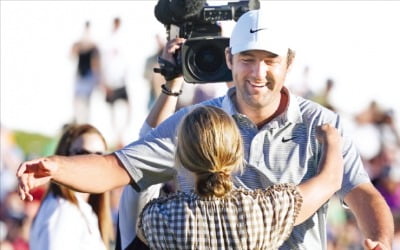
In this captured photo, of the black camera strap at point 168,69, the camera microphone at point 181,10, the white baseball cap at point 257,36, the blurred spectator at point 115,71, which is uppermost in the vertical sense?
the white baseball cap at point 257,36

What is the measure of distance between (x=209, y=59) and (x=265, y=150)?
0.76m

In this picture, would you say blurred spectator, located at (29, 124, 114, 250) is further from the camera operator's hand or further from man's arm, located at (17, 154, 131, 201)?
man's arm, located at (17, 154, 131, 201)

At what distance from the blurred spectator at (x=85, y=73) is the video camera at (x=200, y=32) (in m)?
7.14

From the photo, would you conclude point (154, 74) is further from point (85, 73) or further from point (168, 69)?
point (168, 69)

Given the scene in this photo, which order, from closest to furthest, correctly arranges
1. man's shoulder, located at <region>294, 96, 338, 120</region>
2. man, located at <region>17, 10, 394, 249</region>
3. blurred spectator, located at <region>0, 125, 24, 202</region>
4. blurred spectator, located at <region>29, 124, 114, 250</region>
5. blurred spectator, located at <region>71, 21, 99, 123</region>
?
man, located at <region>17, 10, 394, 249</region>
man's shoulder, located at <region>294, 96, 338, 120</region>
blurred spectator, located at <region>29, 124, 114, 250</region>
blurred spectator, located at <region>0, 125, 24, 202</region>
blurred spectator, located at <region>71, 21, 99, 123</region>

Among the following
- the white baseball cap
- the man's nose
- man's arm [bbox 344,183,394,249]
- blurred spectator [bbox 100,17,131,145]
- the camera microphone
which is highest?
the white baseball cap

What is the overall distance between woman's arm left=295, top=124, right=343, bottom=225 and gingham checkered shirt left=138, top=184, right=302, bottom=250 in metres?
0.12

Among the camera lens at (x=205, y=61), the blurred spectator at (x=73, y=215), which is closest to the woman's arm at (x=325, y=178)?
the camera lens at (x=205, y=61)

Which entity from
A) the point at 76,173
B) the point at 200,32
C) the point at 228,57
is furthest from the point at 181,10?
the point at 76,173

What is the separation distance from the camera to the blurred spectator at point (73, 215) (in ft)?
18.1

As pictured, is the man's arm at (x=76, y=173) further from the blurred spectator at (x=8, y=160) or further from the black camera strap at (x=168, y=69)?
the blurred spectator at (x=8, y=160)

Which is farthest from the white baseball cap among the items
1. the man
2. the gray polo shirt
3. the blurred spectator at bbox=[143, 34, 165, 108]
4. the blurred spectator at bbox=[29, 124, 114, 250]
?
the blurred spectator at bbox=[143, 34, 165, 108]

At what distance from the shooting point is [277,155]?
15.0 ft

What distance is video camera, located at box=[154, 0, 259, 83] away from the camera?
17.1 ft
